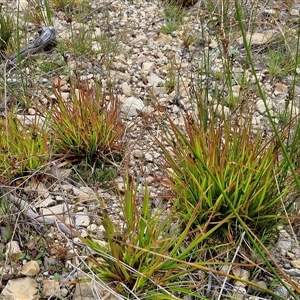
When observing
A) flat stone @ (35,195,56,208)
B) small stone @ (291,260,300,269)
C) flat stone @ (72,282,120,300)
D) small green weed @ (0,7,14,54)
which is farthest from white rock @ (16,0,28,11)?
small stone @ (291,260,300,269)

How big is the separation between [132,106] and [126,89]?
18 centimetres

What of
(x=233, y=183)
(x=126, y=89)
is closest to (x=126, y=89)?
(x=126, y=89)

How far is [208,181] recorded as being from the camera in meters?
1.56

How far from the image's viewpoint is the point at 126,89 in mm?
2377

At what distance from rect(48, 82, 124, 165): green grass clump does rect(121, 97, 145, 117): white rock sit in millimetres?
273

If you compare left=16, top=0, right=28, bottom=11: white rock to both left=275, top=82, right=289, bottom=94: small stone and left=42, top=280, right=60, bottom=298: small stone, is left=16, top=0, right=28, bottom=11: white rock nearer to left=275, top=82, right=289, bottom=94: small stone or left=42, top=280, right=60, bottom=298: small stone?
left=275, top=82, right=289, bottom=94: small stone

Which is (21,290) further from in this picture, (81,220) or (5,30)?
(5,30)

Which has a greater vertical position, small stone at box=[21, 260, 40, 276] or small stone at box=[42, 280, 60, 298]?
small stone at box=[21, 260, 40, 276]

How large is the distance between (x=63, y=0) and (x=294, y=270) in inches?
86.6

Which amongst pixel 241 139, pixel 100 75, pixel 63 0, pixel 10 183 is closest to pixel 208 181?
pixel 241 139

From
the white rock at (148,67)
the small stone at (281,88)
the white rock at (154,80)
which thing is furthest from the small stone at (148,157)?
the small stone at (281,88)

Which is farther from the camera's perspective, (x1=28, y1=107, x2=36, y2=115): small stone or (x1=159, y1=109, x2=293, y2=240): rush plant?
(x1=28, y1=107, x2=36, y2=115): small stone

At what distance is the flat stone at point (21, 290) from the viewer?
1.41m

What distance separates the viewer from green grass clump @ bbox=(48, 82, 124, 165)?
Answer: 185 centimetres
